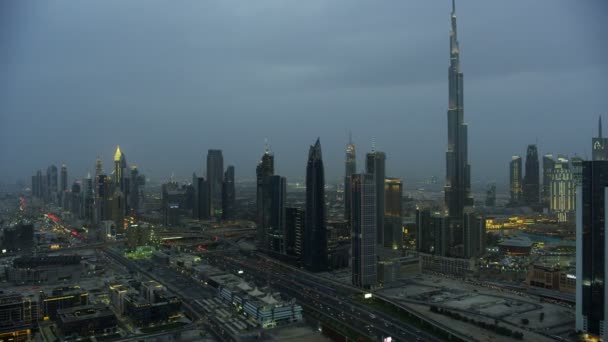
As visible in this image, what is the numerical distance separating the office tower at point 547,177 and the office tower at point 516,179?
2994 millimetres

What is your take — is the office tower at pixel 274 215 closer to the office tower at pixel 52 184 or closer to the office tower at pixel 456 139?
the office tower at pixel 456 139

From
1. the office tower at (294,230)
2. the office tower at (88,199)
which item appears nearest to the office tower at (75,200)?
the office tower at (88,199)

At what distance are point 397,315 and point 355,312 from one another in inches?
60.8

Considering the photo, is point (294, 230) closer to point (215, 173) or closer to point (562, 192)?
point (562, 192)

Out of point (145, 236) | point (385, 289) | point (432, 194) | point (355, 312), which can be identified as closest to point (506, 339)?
point (355, 312)

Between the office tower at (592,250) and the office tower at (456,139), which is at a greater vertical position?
the office tower at (456,139)

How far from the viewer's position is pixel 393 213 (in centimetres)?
3459

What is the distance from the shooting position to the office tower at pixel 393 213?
33.3 m

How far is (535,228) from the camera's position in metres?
41.1

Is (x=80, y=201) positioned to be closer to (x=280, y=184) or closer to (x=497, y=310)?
(x=280, y=184)

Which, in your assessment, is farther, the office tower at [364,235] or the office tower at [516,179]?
the office tower at [516,179]

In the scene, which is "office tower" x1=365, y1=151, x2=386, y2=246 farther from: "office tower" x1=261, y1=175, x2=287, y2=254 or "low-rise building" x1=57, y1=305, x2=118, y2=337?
"low-rise building" x1=57, y1=305, x2=118, y2=337

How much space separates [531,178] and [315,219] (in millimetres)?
37502

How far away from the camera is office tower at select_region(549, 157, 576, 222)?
45062 mm
